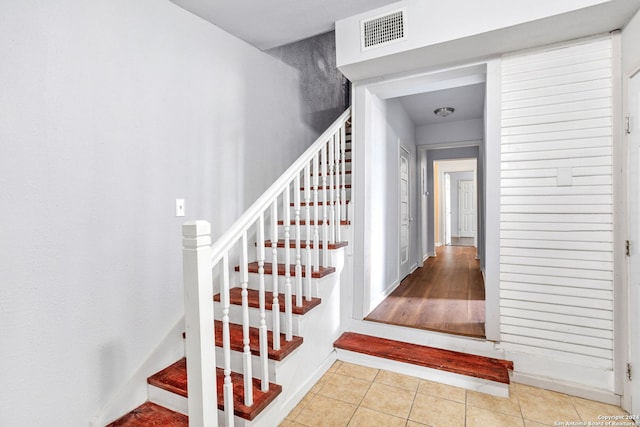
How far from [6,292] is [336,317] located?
1.97 metres

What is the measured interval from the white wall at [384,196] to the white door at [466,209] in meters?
6.32

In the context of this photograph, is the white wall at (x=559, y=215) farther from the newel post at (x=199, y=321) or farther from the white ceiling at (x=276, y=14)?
the newel post at (x=199, y=321)

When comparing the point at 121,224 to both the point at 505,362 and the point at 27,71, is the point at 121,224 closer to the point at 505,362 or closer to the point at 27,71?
the point at 27,71

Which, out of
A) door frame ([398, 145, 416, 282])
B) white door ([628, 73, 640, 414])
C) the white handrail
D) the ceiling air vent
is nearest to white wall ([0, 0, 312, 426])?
the white handrail

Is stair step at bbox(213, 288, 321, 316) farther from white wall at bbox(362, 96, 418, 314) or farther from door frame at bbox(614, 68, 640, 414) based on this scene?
door frame at bbox(614, 68, 640, 414)

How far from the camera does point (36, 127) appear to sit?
58.0 inches

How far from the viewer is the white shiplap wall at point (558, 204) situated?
192 cm

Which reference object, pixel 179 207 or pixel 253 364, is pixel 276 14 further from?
pixel 253 364

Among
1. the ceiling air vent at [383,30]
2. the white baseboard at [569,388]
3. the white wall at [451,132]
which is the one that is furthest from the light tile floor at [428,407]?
the white wall at [451,132]

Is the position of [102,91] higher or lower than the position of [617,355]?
higher

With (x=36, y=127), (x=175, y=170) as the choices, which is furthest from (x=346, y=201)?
(x=36, y=127)

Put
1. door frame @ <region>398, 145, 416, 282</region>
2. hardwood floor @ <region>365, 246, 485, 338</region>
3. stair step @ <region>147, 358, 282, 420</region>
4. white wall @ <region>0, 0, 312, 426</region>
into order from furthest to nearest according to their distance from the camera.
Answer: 1. door frame @ <region>398, 145, 416, 282</region>
2. hardwood floor @ <region>365, 246, 485, 338</region>
3. stair step @ <region>147, 358, 282, 420</region>
4. white wall @ <region>0, 0, 312, 426</region>

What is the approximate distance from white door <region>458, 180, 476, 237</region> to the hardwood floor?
16.2 feet

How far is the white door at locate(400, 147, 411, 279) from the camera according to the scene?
409cm
